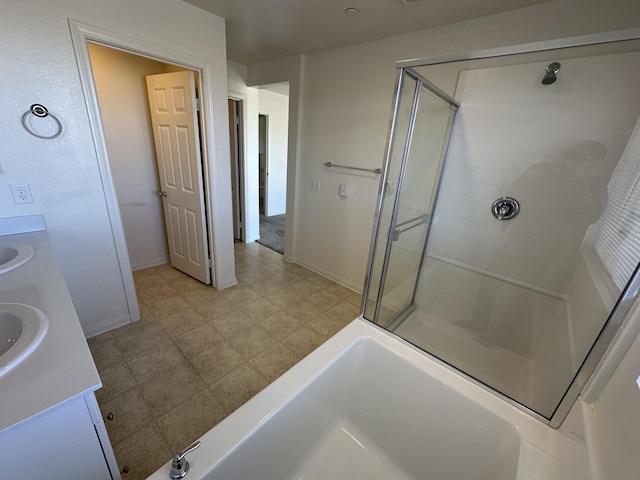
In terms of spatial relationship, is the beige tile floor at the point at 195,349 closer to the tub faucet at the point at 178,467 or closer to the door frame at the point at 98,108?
the door frame at the point at 98,108

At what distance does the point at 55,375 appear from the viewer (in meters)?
0.64

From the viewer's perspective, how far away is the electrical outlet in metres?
1.43

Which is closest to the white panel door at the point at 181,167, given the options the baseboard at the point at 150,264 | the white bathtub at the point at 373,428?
the baseboard at the point at 150,264

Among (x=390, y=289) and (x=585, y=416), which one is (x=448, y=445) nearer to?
(x=585, y=416)

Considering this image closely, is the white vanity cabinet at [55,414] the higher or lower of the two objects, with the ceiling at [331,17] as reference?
lower

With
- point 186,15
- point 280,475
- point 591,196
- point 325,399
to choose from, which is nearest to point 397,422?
point 325,399

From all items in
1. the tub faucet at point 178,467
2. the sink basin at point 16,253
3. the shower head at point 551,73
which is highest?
the shower head at point 551,73

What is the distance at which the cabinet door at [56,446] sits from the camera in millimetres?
557

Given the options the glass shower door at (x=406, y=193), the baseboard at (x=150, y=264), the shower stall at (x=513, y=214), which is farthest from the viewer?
the baseboard at (x=150, y=264)

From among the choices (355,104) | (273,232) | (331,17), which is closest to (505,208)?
(355,104)

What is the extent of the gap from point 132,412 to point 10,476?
1.01 metres

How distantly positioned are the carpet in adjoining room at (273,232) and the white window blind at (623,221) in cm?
306

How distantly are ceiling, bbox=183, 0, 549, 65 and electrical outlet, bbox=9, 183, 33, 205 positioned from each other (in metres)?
1.52

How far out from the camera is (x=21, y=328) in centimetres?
80
